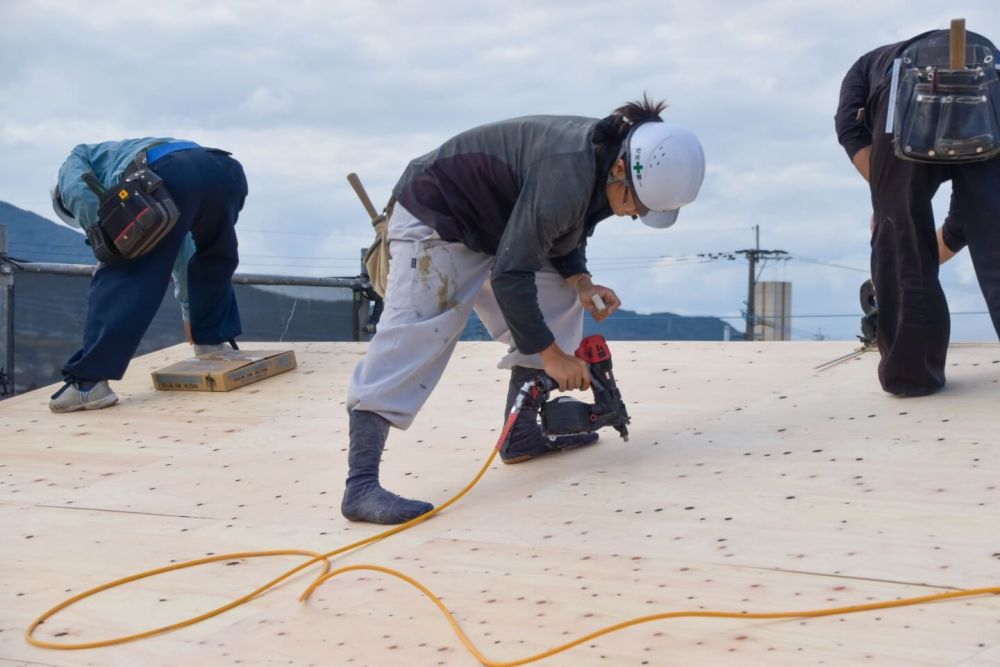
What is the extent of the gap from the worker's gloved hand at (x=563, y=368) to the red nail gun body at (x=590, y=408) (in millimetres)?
187

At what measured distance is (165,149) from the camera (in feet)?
18.0

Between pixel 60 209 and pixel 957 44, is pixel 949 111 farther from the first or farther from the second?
pixel 60 209

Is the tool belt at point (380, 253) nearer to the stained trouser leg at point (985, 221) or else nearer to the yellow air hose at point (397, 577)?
the yellow air hose at point (397, 577)

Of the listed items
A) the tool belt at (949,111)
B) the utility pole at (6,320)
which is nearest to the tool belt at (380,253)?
the tool belt at (949,111)

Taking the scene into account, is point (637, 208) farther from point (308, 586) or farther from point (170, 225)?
point (170, 225)

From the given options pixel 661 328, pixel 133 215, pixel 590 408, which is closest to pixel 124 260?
pixel 133 215

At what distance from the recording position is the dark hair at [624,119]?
3211 mm

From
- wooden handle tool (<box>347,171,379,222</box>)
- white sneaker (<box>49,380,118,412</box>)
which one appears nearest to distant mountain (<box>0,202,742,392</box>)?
white sneaker (<box>49,380,118,412</box>)

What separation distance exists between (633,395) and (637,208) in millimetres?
1501

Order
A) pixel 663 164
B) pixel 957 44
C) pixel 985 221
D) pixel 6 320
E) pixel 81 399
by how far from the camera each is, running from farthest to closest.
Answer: pixel 6 320 → pixel 81 399 → pixel 985 221 → pixel 957 44 → pixel 663 164

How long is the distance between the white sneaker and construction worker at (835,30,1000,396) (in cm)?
353

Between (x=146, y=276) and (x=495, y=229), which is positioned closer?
(x=495, y=229)

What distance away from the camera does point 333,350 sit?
21.3 feet

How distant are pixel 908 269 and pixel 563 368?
54.3 inches
